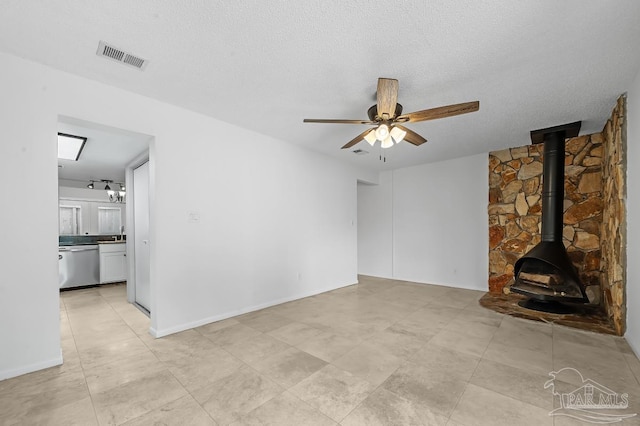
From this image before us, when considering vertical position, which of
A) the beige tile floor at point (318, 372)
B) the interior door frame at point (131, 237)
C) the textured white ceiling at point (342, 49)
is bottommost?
the beige tile floor at point (318, 372)

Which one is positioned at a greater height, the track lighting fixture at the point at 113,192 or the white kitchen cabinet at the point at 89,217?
the track lighting fixture at the point at 113,192

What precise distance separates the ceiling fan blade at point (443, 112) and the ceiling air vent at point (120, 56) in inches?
90.8

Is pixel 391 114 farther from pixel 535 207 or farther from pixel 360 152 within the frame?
pixel 535 207

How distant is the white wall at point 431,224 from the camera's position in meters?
5.14

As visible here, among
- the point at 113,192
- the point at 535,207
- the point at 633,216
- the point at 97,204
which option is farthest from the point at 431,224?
the point at 97,204

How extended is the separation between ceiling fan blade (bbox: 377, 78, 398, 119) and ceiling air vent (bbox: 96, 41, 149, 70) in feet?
6.50

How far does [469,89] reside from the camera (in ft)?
8.79

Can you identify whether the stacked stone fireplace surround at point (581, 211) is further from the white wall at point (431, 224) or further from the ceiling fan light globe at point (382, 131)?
the ceiling fan light globe at point (382, 131)

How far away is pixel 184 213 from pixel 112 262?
3.81m

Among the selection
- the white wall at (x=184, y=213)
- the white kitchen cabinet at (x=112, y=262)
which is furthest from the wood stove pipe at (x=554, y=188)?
the white kitchen cabinet at (x=112, y=262)

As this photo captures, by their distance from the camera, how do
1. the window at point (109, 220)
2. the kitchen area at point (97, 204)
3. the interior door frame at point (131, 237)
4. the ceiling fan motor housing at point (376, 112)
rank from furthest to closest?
the window at point (109, 220), the interior door frame at point (131, 237), the kitchen area at point (97, 204), the ceiling fan motor housing at point (376, 112)

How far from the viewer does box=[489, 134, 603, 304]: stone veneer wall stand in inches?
156

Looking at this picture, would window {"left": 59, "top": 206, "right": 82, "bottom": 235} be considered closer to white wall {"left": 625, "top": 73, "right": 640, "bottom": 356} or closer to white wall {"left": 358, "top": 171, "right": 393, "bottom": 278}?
white wall {"left": 358, "top": 171, "right": 393, "bottom": 278}

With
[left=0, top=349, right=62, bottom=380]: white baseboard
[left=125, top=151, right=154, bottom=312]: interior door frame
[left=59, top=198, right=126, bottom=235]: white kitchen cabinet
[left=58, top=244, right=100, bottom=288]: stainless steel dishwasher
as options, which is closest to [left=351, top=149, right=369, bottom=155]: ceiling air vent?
[left=125, top=151, right=154, bottom=312]: interior door frame
